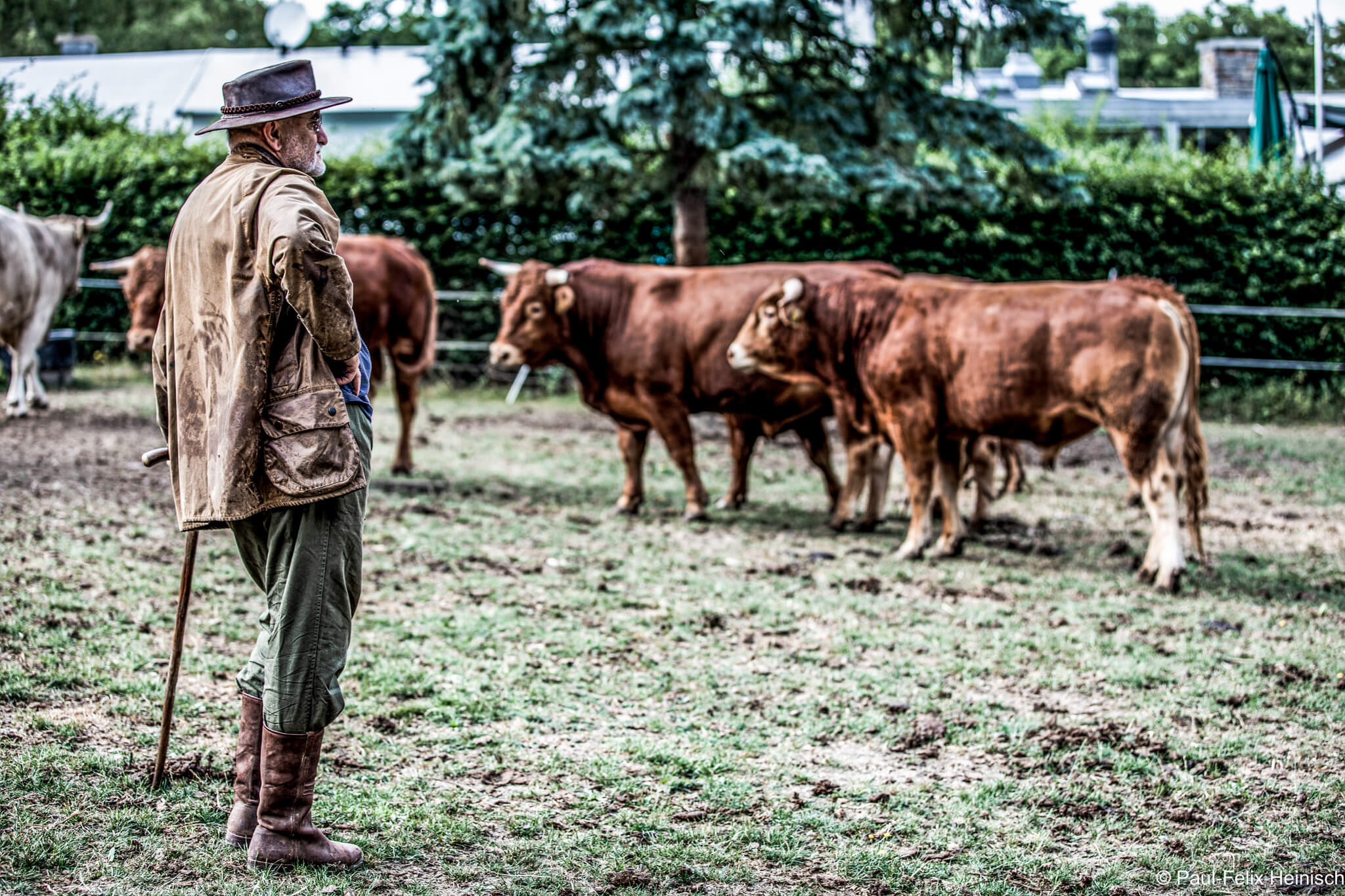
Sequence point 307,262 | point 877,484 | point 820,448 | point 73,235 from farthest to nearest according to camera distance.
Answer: point 73,235 → point 820,448 → point 877,484 → point 307,262

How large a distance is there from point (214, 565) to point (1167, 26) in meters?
42.0

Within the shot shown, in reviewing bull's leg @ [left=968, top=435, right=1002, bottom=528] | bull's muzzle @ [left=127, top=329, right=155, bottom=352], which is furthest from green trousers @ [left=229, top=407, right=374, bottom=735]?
bull's muzzle @ [left=127, top=329, right=155, bottom=352]

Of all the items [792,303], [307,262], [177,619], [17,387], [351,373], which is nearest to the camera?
[307,262]

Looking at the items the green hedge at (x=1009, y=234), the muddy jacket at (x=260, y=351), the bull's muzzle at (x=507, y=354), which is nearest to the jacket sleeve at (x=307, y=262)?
the muddy jacket at (x=260, y=351)

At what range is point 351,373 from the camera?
11.1 ft

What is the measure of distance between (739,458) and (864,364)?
1629mm

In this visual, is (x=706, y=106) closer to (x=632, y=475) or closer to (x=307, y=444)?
(x=632, y=475)

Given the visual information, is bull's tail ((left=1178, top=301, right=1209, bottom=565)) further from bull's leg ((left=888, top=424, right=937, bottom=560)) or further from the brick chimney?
the brick chimney

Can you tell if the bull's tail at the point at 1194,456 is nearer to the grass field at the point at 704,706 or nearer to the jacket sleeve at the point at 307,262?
the grass field at the point at 704,706

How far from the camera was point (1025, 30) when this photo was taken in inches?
519

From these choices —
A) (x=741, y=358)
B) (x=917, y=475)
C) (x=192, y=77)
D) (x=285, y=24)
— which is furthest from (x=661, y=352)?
(x=192, y=77)

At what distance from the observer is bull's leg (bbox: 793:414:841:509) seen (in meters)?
9.15

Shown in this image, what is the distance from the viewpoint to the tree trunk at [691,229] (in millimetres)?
14109

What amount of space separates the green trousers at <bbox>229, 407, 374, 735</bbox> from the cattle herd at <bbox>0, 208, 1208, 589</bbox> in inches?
194
